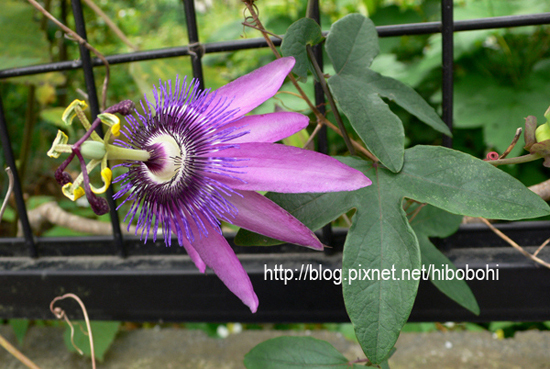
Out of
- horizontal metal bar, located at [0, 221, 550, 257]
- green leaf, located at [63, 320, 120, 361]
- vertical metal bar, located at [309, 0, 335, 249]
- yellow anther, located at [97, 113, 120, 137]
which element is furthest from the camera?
green leaf, located at [63, 320, 120, 361]

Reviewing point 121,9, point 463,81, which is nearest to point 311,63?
point 463,81

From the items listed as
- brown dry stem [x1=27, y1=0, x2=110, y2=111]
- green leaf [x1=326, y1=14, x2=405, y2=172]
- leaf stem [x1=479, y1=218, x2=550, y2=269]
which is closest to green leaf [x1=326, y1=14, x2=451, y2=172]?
green leaf [x1=326, y1=14, x2=405, y2=172]

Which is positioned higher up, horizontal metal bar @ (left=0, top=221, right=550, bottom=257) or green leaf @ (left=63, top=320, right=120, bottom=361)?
horizontal metal bar @ (left=0, top=221, right=550, bottom=257)

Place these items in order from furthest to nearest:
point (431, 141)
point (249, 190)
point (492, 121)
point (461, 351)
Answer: point (431, 141) < point (492, 121) < point (461, 351) < point (249, 190)

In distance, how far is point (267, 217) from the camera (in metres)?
0.47

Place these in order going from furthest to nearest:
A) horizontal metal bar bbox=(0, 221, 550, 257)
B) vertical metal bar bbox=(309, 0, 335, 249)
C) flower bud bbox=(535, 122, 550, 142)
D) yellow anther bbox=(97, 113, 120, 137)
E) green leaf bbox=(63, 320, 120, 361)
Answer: green leaf bbox=(63, 320, 120, 361)
horizontal metal bar bbox=(0, 221, 550, 257)
vertical metal bar bbox=(309, 0, 335, 249)
flower bud bbox=(535, 122, 550, 142)
yellow anther bbox=(97, 113, 120, 137)

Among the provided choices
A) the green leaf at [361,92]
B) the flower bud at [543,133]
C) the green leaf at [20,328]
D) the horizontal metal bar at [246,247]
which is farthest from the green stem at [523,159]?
the green leaf at [20,328]

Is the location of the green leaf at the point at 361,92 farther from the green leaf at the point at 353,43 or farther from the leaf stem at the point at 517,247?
the leaf stem at the point at 517,247

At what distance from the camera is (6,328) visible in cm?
126

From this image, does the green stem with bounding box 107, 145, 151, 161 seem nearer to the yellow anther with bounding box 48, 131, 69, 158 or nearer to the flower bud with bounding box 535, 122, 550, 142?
the yellow anther with bounding box 48, 131, 69, 158

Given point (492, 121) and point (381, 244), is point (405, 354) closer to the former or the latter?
point (381, 244)

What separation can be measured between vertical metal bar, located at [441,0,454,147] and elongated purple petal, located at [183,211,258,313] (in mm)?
387

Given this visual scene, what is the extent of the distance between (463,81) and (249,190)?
4.39 ft

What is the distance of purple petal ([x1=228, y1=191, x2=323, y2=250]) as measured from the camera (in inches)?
18.5
